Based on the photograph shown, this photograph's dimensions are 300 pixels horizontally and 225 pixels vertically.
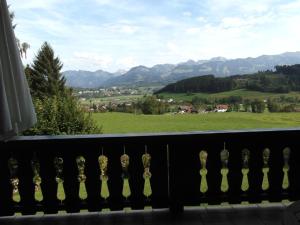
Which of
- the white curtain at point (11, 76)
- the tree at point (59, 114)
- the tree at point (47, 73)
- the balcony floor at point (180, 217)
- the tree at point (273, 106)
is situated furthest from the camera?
the tree at point (47, 73)

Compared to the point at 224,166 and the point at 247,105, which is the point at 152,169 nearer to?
the point at 224,166

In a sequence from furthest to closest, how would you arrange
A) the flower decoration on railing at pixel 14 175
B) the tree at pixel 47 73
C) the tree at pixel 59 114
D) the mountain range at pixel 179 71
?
the tree at pixel 47 73
the tree at pixel 59 114
the mountain range at pixel 179 71
the flower decoration on railing at pixel 14 175

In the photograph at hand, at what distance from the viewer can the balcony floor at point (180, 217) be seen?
9.14 ft

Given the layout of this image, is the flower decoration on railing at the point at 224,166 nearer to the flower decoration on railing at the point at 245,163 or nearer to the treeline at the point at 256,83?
the flower decoration on railing at the point at 245,163

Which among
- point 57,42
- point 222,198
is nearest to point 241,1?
point 222,198

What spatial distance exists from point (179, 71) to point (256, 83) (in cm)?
111

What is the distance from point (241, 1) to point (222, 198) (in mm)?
2562

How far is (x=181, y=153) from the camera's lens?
2887 mm

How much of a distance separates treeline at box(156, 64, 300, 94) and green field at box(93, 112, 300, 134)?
300mm

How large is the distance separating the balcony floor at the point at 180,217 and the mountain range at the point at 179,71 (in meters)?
1.73

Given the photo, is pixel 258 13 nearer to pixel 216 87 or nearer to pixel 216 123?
pixel 216 87

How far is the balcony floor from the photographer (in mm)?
2785

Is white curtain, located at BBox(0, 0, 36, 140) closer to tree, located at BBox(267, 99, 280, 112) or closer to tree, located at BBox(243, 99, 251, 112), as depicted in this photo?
tree, located at BBox(243, 99, 251, 112)

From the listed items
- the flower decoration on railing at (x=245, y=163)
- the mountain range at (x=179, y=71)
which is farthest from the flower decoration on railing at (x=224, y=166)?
the mountain range at (x=179, y=71)
